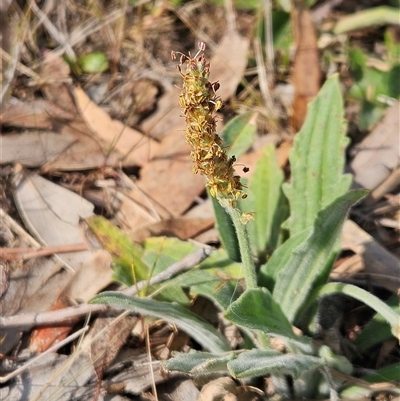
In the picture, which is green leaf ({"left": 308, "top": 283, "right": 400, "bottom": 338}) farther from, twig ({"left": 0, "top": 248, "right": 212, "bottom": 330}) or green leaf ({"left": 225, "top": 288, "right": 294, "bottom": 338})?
twig ({"left": 0, "top": 248, "right": 212, "bottom": 330})

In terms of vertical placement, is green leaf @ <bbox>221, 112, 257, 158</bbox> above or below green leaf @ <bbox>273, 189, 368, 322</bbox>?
above

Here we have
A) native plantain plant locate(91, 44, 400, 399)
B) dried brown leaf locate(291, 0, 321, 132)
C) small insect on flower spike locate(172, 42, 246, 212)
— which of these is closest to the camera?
small insect on flower spike locate(172, 42, 246, 212)

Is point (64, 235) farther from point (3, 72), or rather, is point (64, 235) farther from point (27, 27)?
point (27, 27)

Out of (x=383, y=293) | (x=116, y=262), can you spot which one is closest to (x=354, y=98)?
(x=383, y=293)

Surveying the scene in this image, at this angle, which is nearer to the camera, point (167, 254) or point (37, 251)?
point (167, 254)

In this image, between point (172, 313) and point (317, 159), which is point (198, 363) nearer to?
point (172, 313)

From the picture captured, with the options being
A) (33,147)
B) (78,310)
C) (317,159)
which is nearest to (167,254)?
(78,310)

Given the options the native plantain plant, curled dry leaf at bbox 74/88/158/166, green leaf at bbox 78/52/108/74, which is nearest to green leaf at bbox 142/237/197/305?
the native plantain plant
